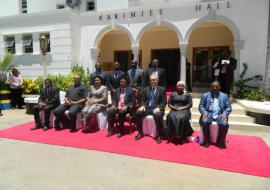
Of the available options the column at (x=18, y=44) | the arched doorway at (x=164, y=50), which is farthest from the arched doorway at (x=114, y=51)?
the column at (x=18, y=44)

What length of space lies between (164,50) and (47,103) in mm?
8425

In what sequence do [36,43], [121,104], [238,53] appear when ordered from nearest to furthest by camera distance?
[121,104], [238,53], [36,43]

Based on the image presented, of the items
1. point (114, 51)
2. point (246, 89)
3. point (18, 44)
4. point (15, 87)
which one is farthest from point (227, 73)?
point (18, 44)

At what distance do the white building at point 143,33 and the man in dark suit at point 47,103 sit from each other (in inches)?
192

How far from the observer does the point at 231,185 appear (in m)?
3.99

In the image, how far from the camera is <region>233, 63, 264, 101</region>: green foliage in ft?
30.8

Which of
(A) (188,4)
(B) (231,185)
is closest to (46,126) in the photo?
(B) (231,185)

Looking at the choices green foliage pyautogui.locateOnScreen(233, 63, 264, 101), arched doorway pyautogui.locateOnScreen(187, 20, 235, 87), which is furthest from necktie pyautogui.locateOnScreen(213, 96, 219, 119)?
arched doorway pyautogui.locateOnScreen(187, 20, 235, 87)

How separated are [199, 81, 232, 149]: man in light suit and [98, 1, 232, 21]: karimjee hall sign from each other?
557 cm

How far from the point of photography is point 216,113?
5.95 meters

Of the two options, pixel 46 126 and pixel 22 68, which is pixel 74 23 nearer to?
pixel 22 68

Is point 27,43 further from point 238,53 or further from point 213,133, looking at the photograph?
point 213,133

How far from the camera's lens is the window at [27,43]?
43.9 ft

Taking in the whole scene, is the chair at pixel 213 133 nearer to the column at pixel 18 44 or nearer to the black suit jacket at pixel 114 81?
the black suit jacket at pixel 114 81
